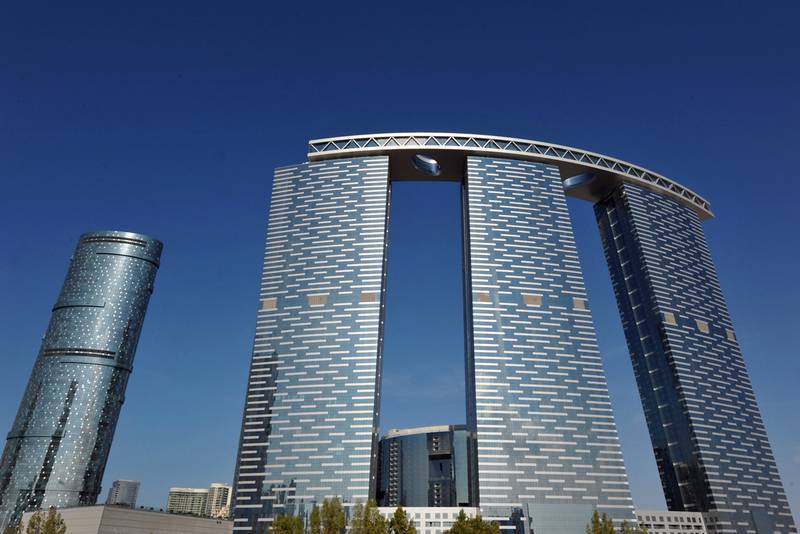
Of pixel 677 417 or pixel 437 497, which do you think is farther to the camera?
pixel 437 497

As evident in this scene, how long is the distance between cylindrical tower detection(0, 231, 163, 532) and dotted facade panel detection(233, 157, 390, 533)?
8279cm

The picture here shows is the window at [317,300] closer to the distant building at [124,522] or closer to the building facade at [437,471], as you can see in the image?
the distant building at [124,522]

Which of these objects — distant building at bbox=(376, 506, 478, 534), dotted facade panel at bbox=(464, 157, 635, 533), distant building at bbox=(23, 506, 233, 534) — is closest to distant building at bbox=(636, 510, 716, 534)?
dotted facade panel at bbox=(464, 157, 635, 533)

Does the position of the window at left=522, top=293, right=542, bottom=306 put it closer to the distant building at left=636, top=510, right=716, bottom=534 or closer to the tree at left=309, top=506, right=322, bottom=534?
the distant building at left=636, top=510, right=716, bottom=534

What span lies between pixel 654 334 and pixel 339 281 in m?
85.8

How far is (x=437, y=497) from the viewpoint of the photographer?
193m

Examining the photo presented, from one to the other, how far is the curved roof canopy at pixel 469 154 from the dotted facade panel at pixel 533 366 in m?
6.27

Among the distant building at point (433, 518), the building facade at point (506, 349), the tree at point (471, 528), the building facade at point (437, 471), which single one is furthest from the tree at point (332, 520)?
the building facade at point (437, 471)

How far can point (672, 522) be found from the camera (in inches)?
5098

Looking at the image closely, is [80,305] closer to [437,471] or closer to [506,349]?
[437,471]

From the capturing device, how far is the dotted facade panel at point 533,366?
116125mm

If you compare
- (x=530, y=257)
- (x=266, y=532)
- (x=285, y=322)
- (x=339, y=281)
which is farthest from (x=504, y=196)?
(x=266, y=532)

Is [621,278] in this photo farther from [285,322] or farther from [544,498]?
[285,322]

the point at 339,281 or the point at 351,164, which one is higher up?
the point at 351,164
